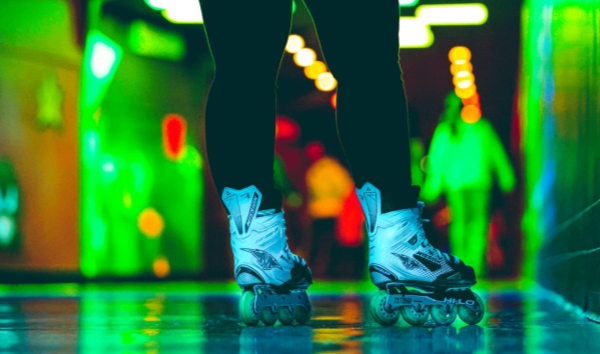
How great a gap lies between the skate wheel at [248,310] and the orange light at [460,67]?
712cm

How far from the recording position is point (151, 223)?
26.6ft

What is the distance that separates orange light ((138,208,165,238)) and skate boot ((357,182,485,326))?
632cm

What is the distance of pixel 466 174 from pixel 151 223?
118 inches

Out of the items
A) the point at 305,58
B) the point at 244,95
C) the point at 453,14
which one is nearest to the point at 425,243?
the point at 244,95

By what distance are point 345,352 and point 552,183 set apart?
11.3 ft

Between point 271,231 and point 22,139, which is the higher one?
point 22,139

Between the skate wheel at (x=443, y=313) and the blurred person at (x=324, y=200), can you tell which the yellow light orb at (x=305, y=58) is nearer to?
the blurred person at (x=324, y=200)

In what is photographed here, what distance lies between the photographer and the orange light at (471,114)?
8.67m

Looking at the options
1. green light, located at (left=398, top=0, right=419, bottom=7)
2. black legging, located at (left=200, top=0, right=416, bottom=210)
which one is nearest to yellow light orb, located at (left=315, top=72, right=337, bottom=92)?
green light, located at (left=398, top=0, right=419, bottom=7)

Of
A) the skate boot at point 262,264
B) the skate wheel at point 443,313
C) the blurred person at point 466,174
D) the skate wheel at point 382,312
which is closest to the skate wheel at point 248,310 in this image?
the skate boot at point 262,264

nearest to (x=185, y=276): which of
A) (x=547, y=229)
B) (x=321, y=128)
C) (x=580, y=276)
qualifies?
(x=321, y=128)

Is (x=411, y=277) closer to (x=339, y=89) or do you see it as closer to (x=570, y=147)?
(x=339, y=89)

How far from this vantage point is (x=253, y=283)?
6.40ft

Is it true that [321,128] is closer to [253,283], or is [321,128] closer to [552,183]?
[552,183]
